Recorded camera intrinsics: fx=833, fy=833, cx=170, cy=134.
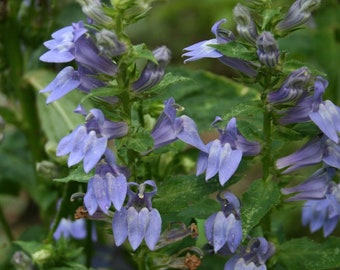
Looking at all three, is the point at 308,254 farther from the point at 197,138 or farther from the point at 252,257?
the point at 197,138

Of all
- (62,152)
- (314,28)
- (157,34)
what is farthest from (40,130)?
(157,34)

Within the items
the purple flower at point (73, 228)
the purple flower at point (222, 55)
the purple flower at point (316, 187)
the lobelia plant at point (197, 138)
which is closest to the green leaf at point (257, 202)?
the lobelia plant at point (197, 138)

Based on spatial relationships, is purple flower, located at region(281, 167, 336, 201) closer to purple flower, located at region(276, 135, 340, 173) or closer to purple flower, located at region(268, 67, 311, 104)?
purple flower, located at region(276, 135, 340, 173)

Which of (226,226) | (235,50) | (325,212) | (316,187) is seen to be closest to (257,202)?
(226,226)

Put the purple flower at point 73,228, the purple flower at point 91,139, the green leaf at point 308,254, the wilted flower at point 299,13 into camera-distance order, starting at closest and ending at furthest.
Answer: the purple flower at point 91,139
the wilted flower at point 299,13
the green leaf at point 308,254
the purple flower at point 73,228

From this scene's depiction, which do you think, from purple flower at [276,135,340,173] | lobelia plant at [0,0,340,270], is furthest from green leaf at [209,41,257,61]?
purple flower at [276,135,340,173]

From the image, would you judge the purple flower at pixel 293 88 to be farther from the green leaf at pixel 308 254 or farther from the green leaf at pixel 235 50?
the green leaf at pixel 308 254
